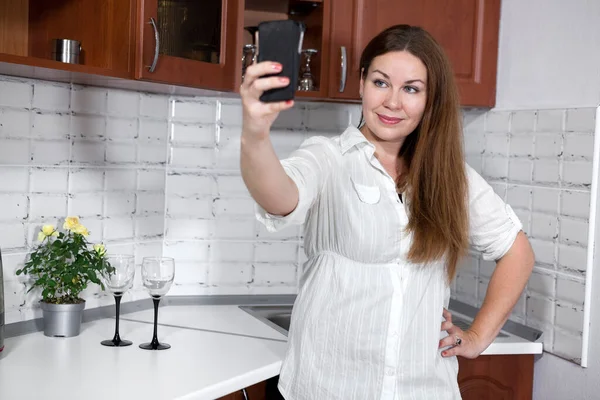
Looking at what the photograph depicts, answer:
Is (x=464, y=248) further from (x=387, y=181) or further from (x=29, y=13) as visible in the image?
(x=29, y=13)

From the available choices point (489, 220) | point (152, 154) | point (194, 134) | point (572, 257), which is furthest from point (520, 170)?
point (152, 154)

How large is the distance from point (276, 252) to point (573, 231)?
973 mm

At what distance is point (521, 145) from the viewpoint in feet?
7.32

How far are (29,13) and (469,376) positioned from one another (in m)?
1.57

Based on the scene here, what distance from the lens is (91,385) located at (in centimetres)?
153

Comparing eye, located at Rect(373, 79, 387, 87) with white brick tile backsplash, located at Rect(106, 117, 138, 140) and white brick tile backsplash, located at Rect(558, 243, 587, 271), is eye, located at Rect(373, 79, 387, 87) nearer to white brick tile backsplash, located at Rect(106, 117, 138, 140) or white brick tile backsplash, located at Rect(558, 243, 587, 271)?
white brick tile backsplash, located at Rect(558, 243, 587, 271)

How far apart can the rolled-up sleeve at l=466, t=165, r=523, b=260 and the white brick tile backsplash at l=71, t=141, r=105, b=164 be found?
1.07 m

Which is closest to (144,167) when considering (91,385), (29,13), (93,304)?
(93,304)

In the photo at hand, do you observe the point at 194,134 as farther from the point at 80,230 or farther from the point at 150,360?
the point at 150,360

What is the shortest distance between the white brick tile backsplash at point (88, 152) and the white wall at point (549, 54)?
1250mm

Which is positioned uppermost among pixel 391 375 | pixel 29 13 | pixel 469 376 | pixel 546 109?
pixel 29 13

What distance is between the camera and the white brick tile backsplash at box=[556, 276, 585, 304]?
1.99m

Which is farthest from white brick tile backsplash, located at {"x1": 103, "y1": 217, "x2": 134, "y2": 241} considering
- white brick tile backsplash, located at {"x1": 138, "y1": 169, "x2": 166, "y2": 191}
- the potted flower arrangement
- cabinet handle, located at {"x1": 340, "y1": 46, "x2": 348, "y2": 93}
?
cabinet handle, located at {"x1": 340, "y1": 46, "x2": 348, "y2": 93}

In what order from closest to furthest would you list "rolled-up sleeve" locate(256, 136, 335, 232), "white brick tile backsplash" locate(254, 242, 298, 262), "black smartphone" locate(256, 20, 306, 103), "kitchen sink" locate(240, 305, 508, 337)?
"black smartphone" locate(256, 20, 306, 103) < "rolled-up sleeve" locate(256, 136, 335, 232) < "kitchen sink" locate(240, 305, 508, 337) < "white brick tile backsplash" locate(254, 242, 298, 262)
